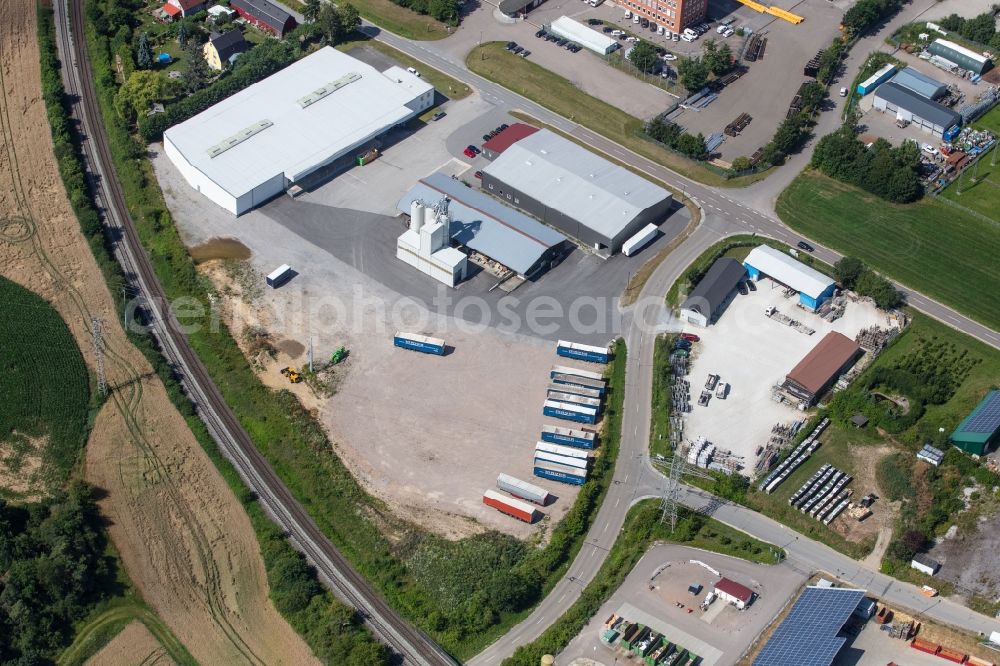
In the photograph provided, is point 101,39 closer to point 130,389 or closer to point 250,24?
point 250,24

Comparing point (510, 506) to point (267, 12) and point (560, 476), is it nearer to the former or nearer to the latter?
point (560, 476)

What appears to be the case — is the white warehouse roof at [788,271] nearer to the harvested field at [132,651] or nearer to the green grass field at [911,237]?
the green grass field at [911,237]

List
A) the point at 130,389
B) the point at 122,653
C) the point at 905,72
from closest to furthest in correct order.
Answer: the point at 122,653 < the point at 130,389 < the point at 905,72

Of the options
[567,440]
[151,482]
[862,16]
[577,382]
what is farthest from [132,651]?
[862,16]

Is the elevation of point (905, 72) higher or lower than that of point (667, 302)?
higher

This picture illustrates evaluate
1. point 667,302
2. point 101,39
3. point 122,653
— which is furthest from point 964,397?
point 101,39

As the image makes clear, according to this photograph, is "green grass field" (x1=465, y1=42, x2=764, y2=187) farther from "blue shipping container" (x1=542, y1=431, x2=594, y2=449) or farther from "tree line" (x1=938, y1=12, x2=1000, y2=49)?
"tree line" (x1=938, y1=12, x2=1000, y2=49)

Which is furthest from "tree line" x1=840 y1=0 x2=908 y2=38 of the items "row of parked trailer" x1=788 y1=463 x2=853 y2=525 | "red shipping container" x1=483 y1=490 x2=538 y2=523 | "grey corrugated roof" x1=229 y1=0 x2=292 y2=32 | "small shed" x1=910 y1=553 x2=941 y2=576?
"red shipping container" x1=483 y1=490 x2=538 y2=523
